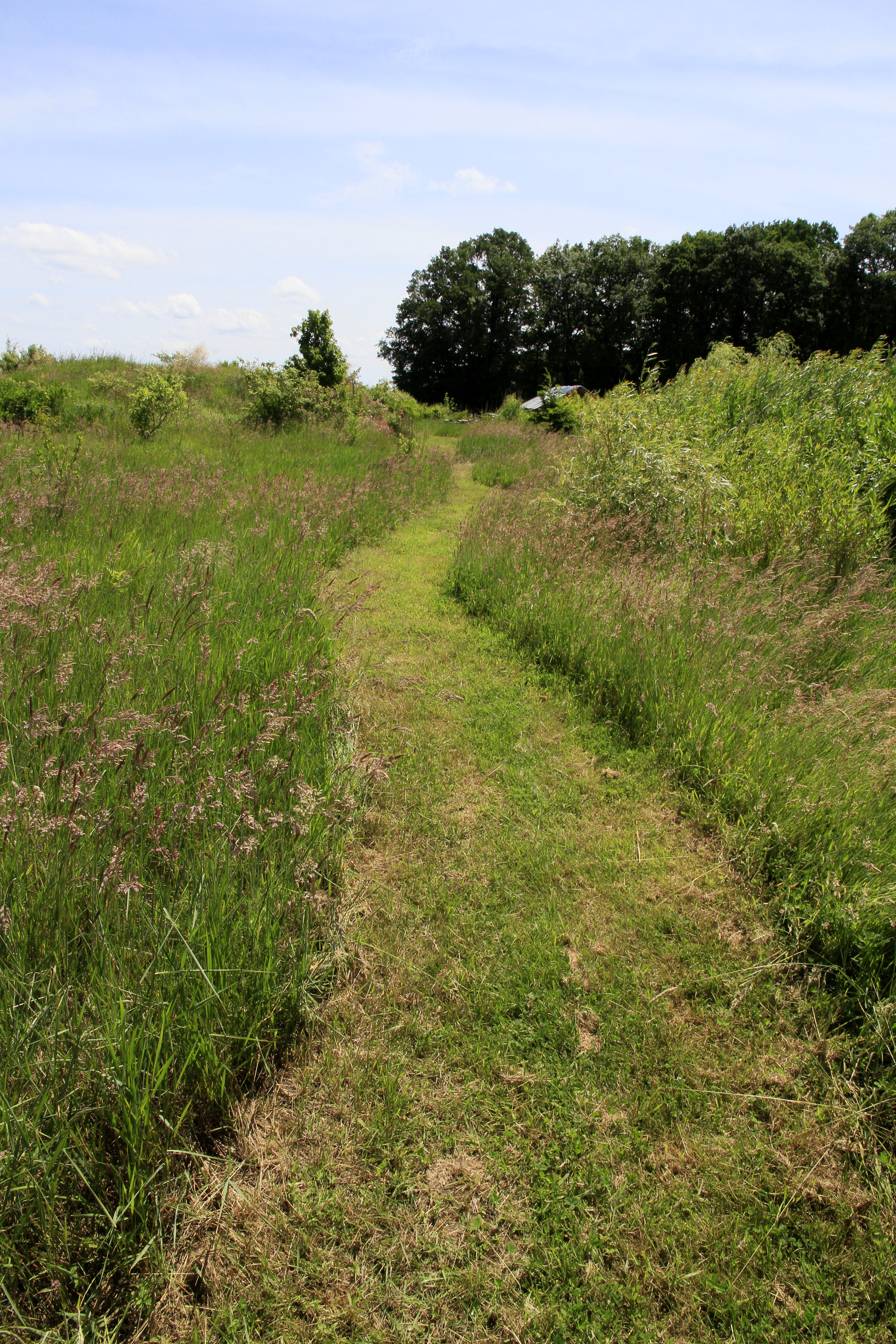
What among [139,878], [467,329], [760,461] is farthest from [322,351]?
[467,329]

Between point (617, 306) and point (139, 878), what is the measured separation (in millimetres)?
51369

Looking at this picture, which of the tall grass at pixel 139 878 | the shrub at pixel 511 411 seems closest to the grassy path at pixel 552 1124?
the tall grass at pixel 139 878

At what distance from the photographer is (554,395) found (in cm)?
2064

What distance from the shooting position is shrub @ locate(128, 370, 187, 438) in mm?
10703

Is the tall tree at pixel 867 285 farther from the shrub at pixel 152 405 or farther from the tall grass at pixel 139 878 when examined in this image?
the tall grass at pixel 139 878

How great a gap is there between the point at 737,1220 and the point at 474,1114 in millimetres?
800

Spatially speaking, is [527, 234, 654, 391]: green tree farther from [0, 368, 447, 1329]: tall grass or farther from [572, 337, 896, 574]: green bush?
[0, 368, 447, 1329]: tall grass

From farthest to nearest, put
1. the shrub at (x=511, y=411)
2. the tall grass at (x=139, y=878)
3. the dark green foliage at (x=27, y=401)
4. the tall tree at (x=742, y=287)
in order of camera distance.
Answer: the tall tree at (x=742, y=287), the shrub at (x=511, y=411), the dark green foliage at (x=27, y=401), the tall grass at (x=139, y=878)

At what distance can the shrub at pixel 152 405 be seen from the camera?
10.7m

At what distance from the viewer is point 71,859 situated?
6.77 feet

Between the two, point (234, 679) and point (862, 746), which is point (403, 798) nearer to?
point (234, 679)

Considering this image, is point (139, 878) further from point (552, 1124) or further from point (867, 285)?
point (867, 285)

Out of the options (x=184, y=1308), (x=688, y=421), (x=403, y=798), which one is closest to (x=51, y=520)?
(x=403, y=798)

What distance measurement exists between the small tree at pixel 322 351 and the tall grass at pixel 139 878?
1410cm
